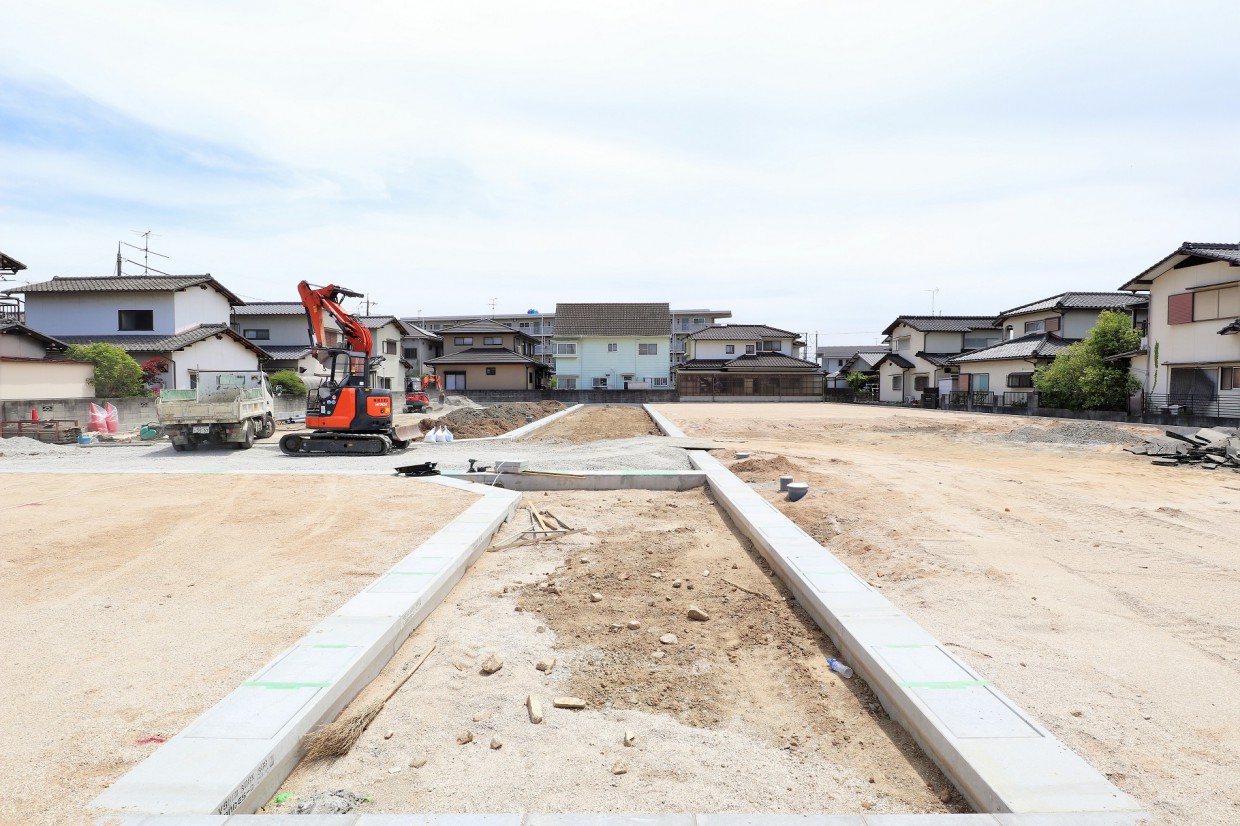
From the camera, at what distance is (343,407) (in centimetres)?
1405

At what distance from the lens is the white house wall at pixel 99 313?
Result: 2869 centimetres

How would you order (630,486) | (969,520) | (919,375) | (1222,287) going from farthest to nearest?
(919,375) < (1222,287) < (630,486) < (969,520)

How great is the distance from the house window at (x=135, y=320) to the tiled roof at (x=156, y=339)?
0.34 m

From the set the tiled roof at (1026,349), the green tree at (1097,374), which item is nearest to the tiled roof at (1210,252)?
the green tree at (1097,374)

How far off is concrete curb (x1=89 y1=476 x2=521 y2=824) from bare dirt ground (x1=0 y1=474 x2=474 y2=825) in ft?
0.79

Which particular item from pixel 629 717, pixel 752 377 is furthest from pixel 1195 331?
pixel 629 717

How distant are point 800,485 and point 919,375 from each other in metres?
43.8

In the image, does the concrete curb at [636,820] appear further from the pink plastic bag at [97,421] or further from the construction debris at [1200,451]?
the pink plastic bag at [97,421]

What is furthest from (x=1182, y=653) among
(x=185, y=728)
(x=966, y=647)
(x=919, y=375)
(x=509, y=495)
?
(x=919, y=375)

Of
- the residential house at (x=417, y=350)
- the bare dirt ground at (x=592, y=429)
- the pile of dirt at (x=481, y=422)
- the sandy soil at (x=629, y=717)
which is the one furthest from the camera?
the residential house at (x=417, y=350)

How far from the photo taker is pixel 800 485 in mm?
9281

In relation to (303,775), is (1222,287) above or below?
above

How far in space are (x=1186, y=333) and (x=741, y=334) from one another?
31601 mm

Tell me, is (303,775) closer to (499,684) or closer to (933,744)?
(499,684)
